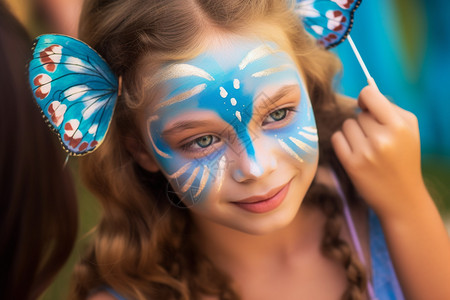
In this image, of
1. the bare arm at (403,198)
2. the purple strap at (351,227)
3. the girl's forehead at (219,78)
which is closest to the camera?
the girl's forehead at (219,78)

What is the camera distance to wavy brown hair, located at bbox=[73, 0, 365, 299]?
3.19 feet

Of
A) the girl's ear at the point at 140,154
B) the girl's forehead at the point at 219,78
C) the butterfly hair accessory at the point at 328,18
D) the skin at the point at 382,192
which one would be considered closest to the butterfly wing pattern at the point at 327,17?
the butterfly hair accessory at the point at 328,18

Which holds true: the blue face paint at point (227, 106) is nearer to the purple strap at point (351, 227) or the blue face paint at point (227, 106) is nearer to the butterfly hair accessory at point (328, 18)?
the butterfly hair accessory at point (328, 18)

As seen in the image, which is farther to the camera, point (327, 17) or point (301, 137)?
point (327, 17)

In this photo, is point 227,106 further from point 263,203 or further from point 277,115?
point 263,203

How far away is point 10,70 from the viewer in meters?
1.08

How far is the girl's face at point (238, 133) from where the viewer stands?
909mm

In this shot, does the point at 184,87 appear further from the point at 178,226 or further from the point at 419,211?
the point at 419,211

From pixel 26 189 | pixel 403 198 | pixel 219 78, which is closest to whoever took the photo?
pixel 219 78

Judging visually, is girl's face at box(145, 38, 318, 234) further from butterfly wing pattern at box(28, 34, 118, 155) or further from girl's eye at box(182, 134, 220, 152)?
butterfly wing pattern at box(28, 34, 118, 155)

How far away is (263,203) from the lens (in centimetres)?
99

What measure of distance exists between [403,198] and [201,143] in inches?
20.4

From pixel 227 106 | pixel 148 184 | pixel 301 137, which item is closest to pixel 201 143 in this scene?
pixel 227 106

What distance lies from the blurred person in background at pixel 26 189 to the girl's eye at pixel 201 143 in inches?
17.6
